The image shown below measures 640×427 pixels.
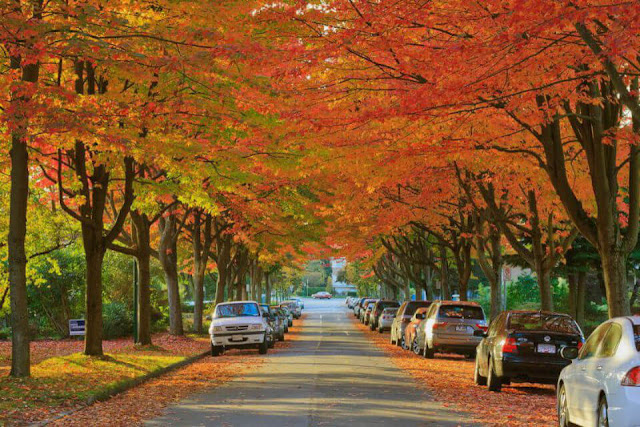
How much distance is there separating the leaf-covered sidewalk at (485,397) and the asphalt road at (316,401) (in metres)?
0.39

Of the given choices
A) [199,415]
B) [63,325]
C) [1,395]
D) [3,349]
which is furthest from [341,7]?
[63,325]

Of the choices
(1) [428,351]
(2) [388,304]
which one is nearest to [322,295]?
(2) [388,304]

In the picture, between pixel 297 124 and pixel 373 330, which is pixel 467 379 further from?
pixel 373 330

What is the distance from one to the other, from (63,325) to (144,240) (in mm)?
12828

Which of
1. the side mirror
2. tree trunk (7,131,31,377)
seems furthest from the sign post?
the side mirror

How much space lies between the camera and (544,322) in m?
16.3

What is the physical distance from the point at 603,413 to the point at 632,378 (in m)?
0.87

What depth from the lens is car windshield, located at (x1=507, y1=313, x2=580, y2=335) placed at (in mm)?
15984

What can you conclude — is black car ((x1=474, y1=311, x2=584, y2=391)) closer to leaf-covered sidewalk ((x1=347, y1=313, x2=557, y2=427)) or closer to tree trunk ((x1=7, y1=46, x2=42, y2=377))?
leaf-covered sidewalk ((x1=347, y1=313, x2=557, y2=427))

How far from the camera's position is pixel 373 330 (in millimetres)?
50125

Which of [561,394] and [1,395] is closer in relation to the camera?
[561,394]

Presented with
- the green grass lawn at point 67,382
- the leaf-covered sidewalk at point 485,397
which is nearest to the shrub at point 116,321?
the green grass lawn at point 67,382

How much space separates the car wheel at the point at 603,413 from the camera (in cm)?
864

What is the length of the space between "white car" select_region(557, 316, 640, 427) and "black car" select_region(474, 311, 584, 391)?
175 inches
